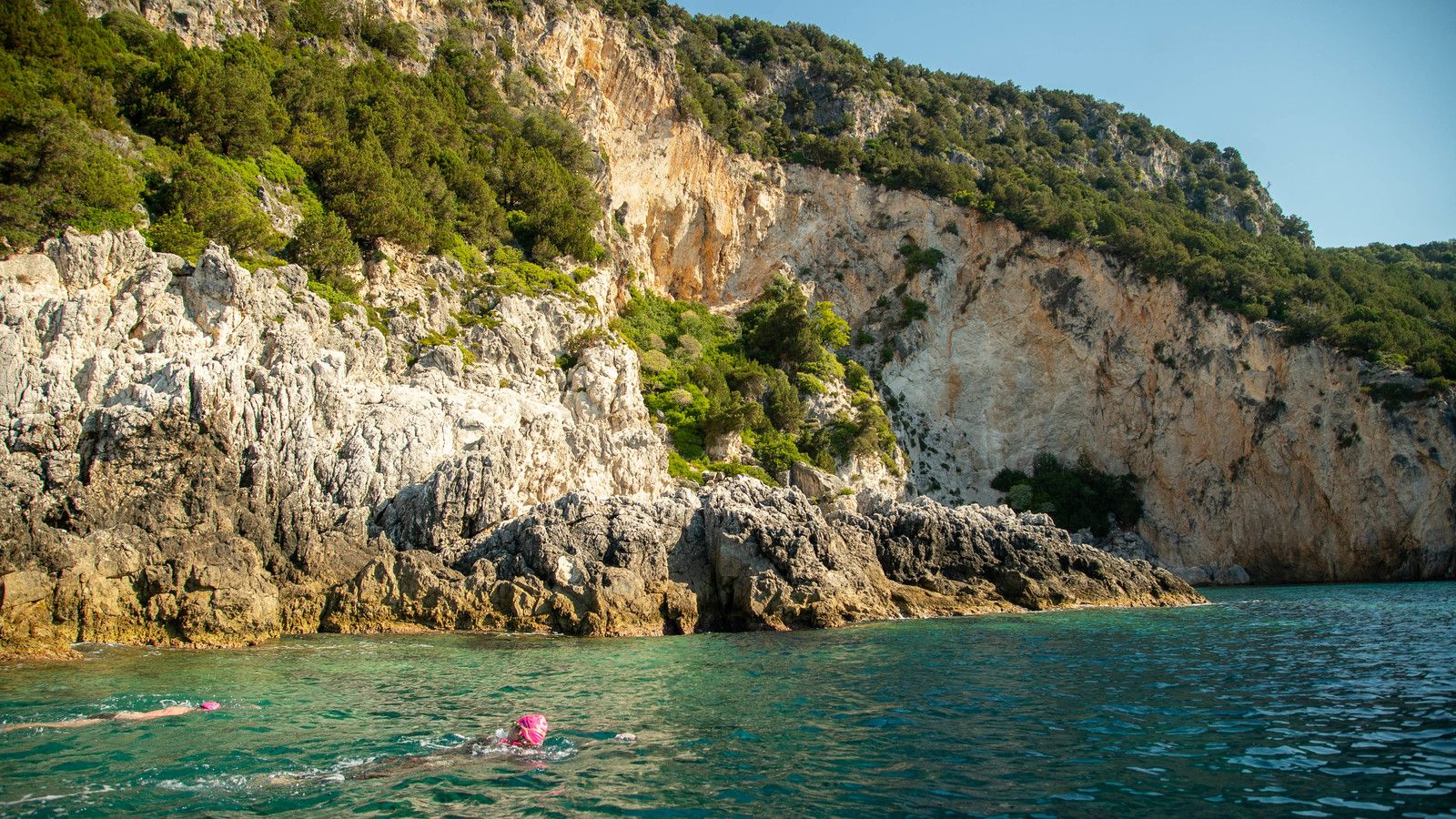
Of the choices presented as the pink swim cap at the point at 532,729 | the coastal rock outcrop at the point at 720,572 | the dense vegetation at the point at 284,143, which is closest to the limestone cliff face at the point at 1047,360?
the dense vegetation at the point at 284,143

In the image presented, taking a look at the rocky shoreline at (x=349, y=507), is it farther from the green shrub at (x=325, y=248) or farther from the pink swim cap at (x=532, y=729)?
the pink swim cap at (x=532, y=729)

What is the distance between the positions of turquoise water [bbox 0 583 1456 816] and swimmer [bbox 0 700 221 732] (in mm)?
192

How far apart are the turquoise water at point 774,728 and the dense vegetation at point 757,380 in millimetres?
18282

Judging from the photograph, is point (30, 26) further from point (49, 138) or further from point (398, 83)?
point (398, 83)

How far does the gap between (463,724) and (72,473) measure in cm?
1191

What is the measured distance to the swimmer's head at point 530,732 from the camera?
29.3ft

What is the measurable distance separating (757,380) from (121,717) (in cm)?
3167

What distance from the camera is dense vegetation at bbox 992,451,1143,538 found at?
41.6 m

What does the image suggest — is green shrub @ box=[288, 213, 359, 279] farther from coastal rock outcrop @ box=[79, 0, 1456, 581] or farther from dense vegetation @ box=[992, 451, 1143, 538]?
dense vegetation @ box=[992, 451, 1143, 538]

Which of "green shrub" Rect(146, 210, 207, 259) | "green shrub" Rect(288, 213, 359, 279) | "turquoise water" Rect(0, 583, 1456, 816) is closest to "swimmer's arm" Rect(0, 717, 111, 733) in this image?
"turquoise water" Rect(0, 583, 1456, 816)

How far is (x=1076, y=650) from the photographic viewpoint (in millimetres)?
15586

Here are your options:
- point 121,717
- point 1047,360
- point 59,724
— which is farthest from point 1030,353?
point 59,724

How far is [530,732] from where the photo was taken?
8.99m

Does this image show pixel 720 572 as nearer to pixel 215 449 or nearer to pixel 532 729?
pixel 215 449
